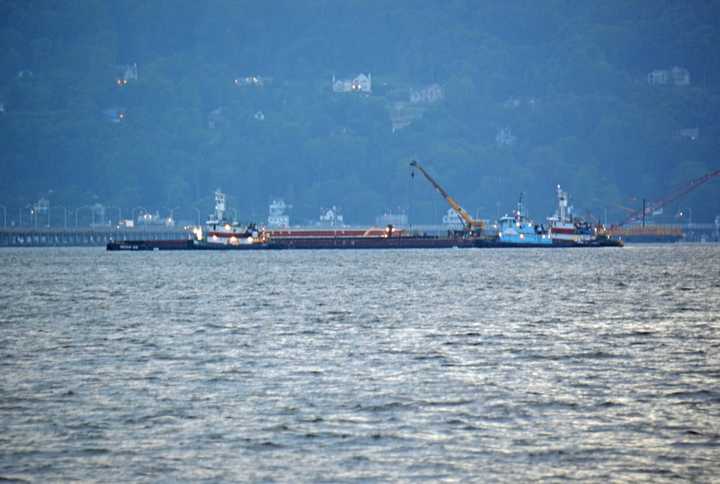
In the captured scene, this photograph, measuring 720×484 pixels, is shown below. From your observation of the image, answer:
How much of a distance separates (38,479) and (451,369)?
807 inches

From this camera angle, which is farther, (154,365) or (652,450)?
(154,365)

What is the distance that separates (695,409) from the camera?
127ft

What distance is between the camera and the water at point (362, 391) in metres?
32.3

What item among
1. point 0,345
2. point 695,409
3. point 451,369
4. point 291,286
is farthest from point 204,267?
point 695,409

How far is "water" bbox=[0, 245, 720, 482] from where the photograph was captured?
1273 inches

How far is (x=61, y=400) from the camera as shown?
1638 inches

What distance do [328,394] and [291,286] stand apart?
69.7 metres

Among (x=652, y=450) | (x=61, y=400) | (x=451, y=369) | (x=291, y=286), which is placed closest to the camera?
(x=652, y=450)

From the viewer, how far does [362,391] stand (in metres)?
42.8

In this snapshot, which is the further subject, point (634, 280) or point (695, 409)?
point (634, 280)

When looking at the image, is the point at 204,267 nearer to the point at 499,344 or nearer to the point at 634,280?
the point at 634,280

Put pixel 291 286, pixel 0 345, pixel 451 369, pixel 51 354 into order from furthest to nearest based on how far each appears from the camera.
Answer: pixel 291 286, pixel 0 345, pixel 51 354, pixel 451 369

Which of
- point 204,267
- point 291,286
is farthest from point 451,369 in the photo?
point 204,267

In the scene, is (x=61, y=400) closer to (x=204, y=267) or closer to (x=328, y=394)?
(x=328, y=394)
